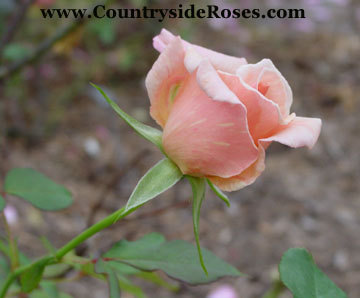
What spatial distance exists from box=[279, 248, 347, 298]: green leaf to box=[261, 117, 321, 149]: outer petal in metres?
0.11

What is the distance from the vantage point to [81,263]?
0.56 meters

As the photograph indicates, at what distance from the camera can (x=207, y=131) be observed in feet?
1.51

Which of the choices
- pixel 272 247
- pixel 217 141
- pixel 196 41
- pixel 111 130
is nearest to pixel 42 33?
pixel 111 130

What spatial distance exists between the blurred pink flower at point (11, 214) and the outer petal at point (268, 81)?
1.01 metres

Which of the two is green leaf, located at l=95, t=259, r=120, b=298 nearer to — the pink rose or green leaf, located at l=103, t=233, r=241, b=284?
green leaf, located at l=103, t=233, r=241, b=284

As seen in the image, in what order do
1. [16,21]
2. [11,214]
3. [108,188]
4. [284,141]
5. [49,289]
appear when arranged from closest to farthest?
[284,141]
[49,289]
[108,188]
[16,21]
[11,214]

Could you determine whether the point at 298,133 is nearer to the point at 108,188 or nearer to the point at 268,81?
the point at 268,81

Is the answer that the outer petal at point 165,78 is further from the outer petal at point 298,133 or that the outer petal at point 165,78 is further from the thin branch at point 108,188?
the thin branch at point 108,188

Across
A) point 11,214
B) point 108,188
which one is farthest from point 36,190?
point 11,214

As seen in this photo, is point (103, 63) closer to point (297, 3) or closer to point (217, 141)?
point (297, 3)

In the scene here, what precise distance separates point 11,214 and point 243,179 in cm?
101

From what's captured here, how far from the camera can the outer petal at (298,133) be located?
0.42m

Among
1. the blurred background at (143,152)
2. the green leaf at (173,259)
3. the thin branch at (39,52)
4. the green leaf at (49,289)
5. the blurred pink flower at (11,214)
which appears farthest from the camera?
the blurred background at (143,152)

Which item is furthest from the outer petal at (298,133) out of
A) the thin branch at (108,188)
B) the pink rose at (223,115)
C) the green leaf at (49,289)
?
the thin branch at (108,188)
